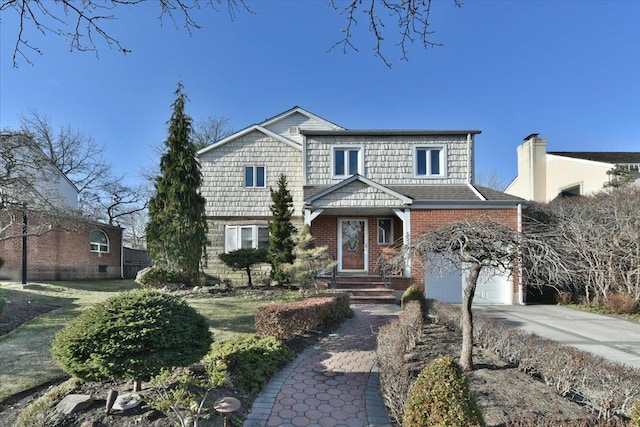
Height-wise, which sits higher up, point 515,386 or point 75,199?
point 75,199

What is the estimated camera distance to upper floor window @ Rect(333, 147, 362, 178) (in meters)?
15.0

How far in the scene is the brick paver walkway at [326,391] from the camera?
375 centimetres

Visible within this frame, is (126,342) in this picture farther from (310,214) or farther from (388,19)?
(310,214)

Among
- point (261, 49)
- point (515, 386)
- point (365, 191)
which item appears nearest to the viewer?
point (515, 386)

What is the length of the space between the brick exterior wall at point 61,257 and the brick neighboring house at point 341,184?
6.40 m

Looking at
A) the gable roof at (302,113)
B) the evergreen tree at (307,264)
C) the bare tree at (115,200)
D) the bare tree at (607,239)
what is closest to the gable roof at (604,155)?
the bare tree at (607,239)

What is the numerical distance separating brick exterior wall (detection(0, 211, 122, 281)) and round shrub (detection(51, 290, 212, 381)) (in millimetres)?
13190

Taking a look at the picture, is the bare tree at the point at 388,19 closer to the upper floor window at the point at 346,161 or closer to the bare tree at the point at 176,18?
the bare tree at the point at 176,18

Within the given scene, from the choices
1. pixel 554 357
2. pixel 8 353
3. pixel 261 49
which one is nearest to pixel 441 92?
pixel 261 49

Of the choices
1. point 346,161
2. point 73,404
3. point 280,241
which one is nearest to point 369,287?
point 280,241

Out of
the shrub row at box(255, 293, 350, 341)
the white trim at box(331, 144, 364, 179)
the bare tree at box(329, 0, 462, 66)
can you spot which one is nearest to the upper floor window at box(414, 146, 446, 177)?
the white trim at box(331, 144, 364, 179)

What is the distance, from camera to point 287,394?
14.3 feet

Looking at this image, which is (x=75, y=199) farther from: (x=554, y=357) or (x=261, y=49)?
(x=554, y=357)

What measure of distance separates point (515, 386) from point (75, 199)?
28405mm
